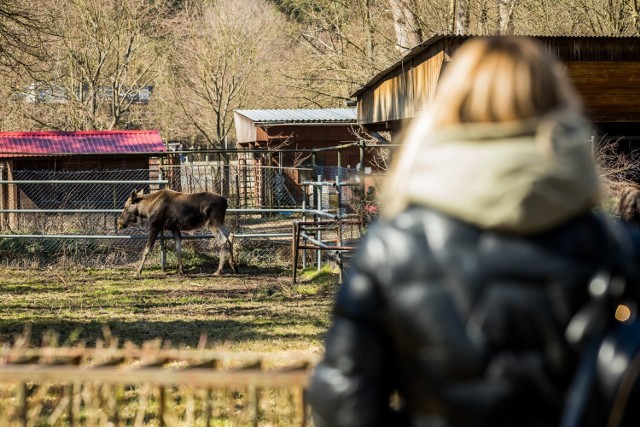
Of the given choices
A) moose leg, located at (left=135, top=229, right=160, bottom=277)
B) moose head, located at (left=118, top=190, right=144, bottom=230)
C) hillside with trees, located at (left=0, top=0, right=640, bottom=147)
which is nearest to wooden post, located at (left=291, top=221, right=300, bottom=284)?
moose leg, located at (left=135, top=229, right=160, bottom=277)

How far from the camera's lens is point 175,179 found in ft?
82.2

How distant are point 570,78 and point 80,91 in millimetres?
22822

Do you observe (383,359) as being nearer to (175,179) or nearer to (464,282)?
(464,282)

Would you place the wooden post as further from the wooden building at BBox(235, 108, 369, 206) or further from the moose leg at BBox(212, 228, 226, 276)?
the wooden building at BBox(235, 108, 369, 206)

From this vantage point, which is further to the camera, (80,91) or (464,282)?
(80,91)

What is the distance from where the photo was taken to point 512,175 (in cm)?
202

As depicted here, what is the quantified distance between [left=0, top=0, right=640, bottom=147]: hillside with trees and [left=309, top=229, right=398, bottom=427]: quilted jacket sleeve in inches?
610

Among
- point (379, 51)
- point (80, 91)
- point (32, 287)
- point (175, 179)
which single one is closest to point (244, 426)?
point (32, 287)

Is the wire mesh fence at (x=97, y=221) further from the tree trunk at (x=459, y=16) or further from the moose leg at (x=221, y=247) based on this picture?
the tree trunk at (x=459, y=16)

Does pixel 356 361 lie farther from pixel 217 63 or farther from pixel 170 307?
pixel 217 63

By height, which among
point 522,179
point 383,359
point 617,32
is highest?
point 617,32

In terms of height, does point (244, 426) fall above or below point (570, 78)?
below

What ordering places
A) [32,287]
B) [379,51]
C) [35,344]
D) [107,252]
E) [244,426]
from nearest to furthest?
[244,426]
[35,344]
[32,287]
[107,252]
[379,51]

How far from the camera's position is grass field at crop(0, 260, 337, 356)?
416 inches
